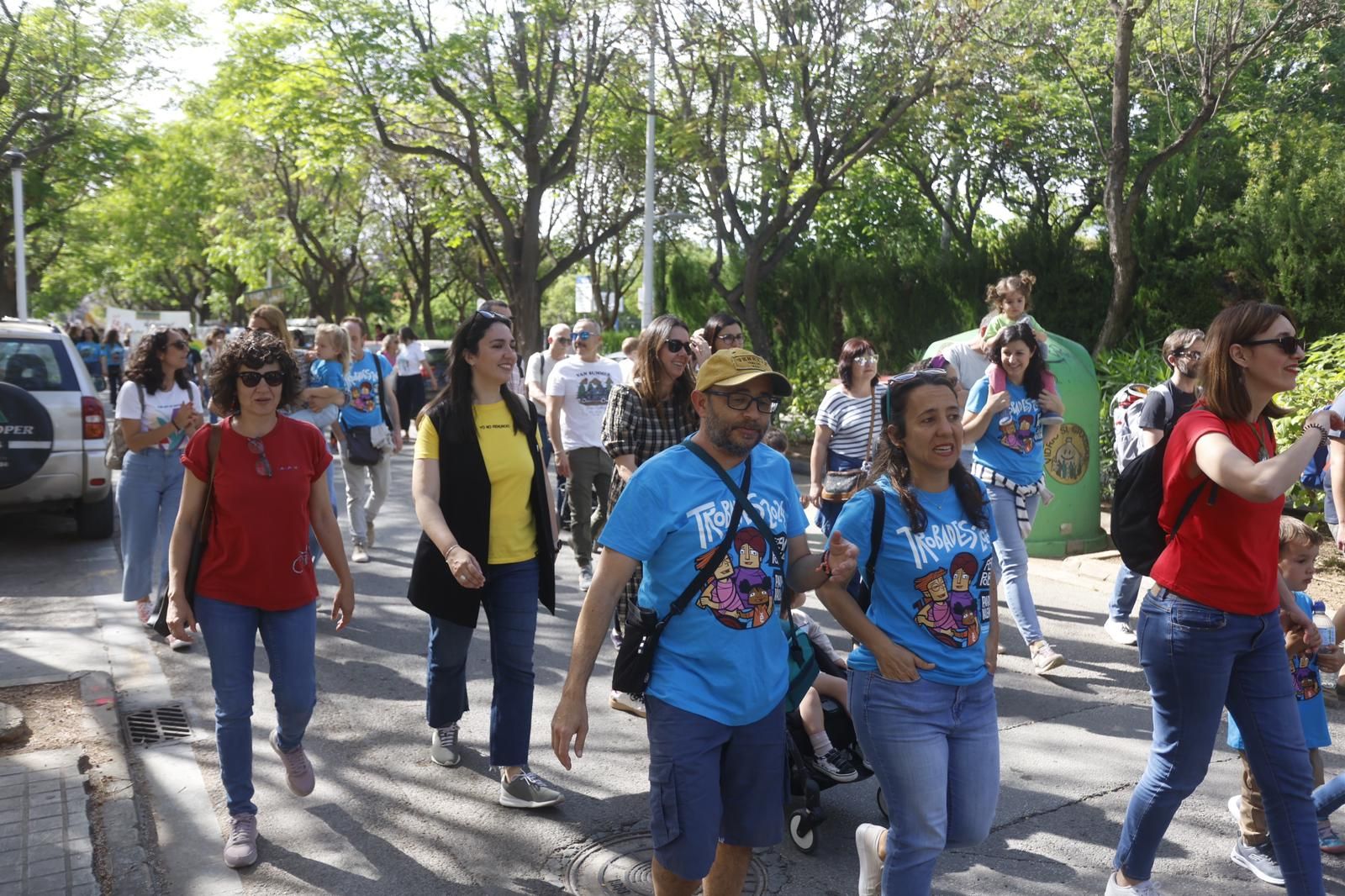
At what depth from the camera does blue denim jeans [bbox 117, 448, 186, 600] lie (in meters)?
6.78

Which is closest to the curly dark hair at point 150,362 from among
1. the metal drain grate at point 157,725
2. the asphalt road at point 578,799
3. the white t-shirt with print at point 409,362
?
the asphalt road at point 578,799

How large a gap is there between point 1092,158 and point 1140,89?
3.37 m

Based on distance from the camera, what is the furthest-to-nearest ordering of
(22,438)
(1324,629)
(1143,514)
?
(22,438) < (1324,629) < (1143,514)

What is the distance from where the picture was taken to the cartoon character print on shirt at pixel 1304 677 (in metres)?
3.97

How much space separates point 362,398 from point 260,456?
15.3 feet

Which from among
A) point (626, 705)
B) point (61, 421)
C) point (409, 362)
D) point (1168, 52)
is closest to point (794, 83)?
point (1168, 52)

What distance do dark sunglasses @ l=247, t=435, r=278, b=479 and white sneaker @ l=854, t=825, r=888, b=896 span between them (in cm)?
236

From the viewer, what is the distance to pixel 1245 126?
1945 centimetres

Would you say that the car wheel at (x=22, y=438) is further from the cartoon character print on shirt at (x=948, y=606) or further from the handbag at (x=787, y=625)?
the cartoon character print on shirt at (x=948, y=606)

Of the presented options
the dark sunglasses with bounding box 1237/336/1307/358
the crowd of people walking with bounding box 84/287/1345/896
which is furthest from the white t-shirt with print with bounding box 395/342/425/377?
the dark sunglasses with bounding box 1237/336/1307/358

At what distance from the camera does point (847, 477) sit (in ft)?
21.0

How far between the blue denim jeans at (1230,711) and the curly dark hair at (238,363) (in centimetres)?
304

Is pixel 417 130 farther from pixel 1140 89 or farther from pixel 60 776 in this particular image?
pixel 60 776

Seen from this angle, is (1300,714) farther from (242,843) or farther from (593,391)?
(593,391)
